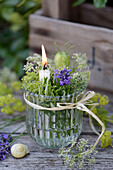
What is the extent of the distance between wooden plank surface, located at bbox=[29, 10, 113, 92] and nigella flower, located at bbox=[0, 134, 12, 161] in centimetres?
45

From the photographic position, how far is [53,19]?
127cm

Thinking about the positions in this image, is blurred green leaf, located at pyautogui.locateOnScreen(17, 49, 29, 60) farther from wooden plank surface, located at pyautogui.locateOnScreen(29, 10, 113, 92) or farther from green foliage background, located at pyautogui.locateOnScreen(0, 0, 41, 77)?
wooden plank surface, located at pyautogui.locateOnScreen(29, 10, 113, 92)

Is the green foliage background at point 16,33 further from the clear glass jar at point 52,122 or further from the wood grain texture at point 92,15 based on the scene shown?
the clear glass jar at point 52,122

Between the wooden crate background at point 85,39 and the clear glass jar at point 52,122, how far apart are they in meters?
0.39

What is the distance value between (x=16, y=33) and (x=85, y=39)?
0.66 meters

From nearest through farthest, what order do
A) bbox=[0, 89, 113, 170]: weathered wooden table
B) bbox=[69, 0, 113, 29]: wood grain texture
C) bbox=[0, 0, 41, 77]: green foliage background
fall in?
1. bbox=[0, 89, 113, 170]: weathered wooden table
2. bbox=[69, 0, 113, 29]: wood grain texture
3. bbox=[0, 0, 41, 77]: green foliage background

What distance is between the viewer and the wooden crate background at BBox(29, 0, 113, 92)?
1.19 m

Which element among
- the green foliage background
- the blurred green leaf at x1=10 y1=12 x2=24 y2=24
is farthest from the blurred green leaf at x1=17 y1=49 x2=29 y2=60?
the blurred green leaf at x1=10 y1=12 x2=24 y2=24

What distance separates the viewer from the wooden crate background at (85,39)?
119cm

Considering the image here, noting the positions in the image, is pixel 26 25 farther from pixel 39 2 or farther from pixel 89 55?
pixel 89 55

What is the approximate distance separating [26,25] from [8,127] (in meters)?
0.71

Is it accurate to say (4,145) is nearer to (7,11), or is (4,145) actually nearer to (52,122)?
(52,122)

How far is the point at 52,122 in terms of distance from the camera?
85 cm

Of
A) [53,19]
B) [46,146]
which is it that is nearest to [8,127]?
[46,146]
